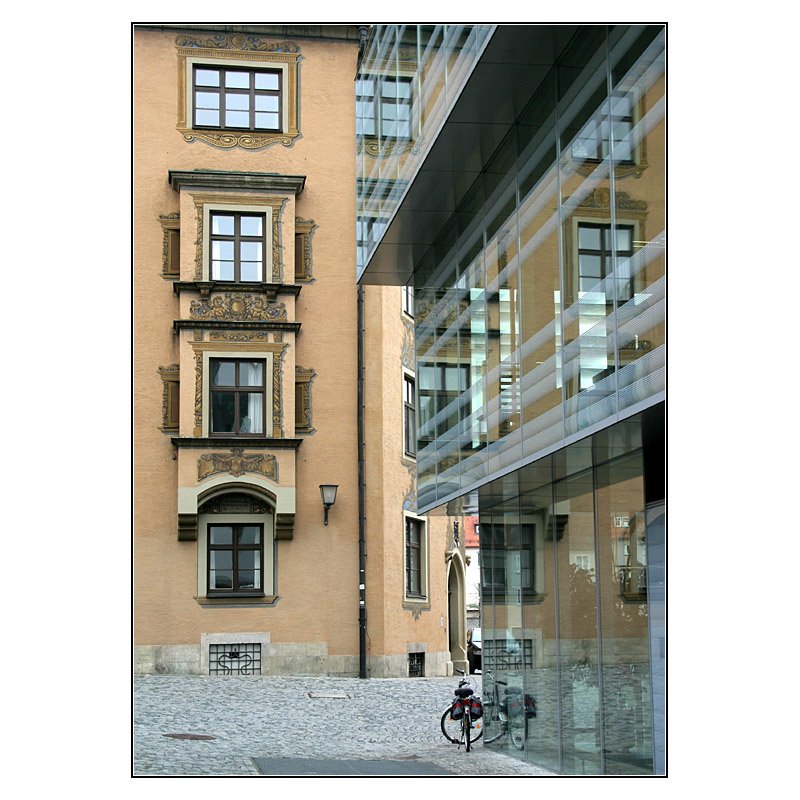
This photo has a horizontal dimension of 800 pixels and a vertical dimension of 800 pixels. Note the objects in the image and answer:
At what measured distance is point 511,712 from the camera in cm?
1397

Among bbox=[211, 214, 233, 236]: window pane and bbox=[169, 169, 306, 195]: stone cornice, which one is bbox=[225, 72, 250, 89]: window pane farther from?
bbox=[211, 214, 233, 236]: window pane

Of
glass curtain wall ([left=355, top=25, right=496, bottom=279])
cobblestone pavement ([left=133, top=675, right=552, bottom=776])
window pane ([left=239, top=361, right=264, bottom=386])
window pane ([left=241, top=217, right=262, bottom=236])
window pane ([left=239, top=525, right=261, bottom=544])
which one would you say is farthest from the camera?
window pane ([left=241, top=217, right=262, bottom=236])

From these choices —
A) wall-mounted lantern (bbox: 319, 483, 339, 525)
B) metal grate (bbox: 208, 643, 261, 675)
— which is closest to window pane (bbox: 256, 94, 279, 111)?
wall-mounted lantern (bbox: 319, 483, 339, 525)

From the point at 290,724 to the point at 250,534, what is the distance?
32.3 feet

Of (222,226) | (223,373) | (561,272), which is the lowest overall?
(561,272)

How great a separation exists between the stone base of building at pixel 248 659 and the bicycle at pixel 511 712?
1370 centimetres

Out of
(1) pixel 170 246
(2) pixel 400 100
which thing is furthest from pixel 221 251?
(2) pixel 400 100

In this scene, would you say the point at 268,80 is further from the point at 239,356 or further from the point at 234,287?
the point at 239,356

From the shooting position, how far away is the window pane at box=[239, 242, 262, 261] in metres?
29.5

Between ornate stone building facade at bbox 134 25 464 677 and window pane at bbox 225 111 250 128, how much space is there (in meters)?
0.05

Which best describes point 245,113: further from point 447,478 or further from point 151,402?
point 447,478

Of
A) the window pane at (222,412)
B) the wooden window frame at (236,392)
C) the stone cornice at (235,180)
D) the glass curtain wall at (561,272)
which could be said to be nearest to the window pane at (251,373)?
the wooden window frame at (236,392)
